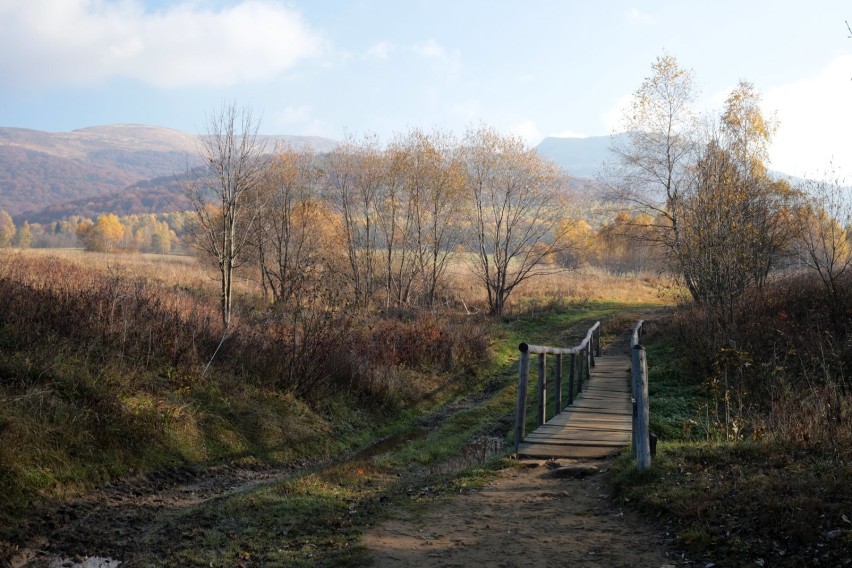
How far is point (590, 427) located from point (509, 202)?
71.7 ft

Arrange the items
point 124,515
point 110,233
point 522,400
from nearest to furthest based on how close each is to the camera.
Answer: point 124,515 → point 522,400 → point 110,233

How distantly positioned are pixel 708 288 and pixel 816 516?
12638mm

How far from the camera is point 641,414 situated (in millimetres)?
6988

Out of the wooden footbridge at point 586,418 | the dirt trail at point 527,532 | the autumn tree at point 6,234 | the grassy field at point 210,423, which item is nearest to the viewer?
the dirt trail at point 527,532

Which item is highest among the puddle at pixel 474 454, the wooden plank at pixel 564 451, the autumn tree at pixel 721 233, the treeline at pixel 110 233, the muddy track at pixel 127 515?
the treeline at pixel 110 233

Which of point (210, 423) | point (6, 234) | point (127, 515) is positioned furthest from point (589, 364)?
point (6, 234)

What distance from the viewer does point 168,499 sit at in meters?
7.62

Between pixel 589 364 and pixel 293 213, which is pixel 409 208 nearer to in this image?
A: pixel 293 213

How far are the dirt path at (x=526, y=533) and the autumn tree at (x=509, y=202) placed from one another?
23.8 meters

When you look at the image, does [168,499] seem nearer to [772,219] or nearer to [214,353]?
[214,353]

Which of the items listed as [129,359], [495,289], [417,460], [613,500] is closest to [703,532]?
[613,500]

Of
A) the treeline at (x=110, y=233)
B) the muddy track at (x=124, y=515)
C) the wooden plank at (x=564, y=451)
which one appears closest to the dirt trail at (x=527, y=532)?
the wooden plank at (x=564, y=451)

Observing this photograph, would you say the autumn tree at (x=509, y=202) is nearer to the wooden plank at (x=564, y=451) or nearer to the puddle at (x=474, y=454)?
the puddle at (x=474, y=454)

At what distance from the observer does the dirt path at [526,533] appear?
507cm
